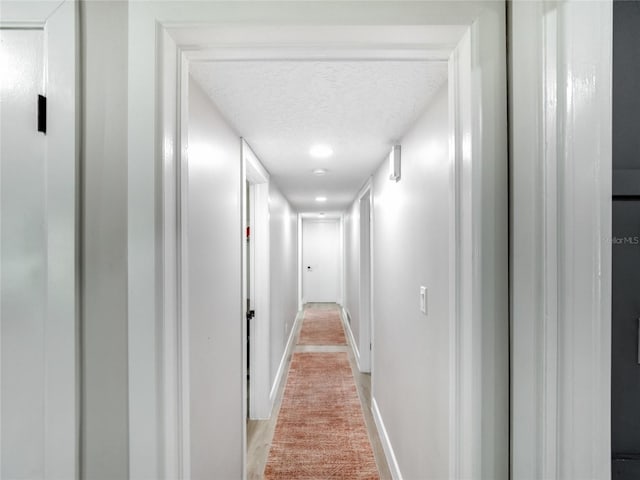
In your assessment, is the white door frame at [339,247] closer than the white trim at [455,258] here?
No

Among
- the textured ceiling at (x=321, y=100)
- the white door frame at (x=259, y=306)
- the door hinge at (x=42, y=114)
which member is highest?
the textured ceiling at (x=321, y=100)

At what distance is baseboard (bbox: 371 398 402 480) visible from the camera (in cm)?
194

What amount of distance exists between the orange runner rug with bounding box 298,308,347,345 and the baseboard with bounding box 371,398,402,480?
7.06ft

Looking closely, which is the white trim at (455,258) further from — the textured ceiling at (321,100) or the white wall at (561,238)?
the textured ceiling at (321,100)

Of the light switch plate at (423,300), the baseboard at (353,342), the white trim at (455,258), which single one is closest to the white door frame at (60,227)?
the white trim at (455,258)

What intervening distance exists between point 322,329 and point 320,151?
421cm

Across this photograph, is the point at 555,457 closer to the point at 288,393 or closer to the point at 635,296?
the point at 635,296

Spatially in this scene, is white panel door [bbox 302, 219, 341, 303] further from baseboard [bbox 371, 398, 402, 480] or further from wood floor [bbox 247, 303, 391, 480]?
baseboard [bbox 371, 398, 402, 480]

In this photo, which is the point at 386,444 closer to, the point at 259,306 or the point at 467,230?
the point at 259,306

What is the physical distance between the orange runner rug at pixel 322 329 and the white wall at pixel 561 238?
4.37 metres

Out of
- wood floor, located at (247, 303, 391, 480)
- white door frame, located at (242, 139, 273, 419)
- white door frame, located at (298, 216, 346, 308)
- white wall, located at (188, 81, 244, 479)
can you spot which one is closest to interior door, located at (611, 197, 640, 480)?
white wall, located at (188, 81, 244, 479)

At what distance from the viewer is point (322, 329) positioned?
5.65 m

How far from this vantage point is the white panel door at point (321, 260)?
820 cm

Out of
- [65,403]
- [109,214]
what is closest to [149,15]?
[109,214]
